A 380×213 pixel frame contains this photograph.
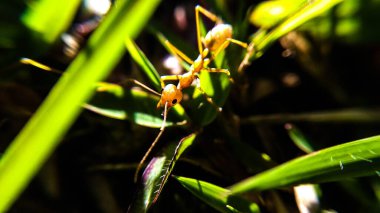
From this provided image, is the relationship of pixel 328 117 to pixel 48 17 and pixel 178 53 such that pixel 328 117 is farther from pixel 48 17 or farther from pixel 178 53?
pixel 48 17

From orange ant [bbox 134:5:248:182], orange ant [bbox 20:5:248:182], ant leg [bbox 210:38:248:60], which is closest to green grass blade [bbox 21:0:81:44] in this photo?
orange ant [bbox 20:5:248:182]

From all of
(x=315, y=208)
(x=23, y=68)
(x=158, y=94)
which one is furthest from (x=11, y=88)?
(x=315, y=208)

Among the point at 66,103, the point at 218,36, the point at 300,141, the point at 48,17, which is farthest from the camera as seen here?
the point at 218,36

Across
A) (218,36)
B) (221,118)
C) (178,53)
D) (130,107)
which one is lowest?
(130,107)

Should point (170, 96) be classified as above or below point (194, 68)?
below

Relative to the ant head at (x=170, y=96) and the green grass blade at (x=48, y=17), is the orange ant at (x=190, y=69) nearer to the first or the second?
the ant head at (x=170, y=96)

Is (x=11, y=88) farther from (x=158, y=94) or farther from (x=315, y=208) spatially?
(x=315, y=208)

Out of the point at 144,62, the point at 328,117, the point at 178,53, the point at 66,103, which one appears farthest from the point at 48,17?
the point at 328,117
